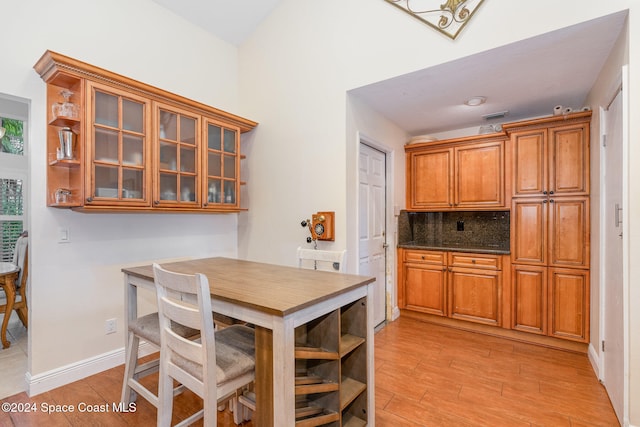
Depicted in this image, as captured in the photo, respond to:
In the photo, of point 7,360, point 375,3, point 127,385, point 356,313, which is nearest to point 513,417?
point 356,313

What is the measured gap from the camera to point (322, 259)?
225cm

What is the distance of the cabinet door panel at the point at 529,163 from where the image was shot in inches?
119

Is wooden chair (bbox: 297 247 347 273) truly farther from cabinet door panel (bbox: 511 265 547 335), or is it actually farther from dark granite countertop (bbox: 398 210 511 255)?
cabinet door panel (bbox: 511 265 547 335)

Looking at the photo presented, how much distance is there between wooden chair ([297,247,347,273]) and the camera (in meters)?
2.15

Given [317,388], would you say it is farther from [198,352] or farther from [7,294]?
[7,294]

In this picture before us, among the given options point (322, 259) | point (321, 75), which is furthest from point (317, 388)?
point (321, 75)

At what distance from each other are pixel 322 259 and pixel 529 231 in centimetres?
226

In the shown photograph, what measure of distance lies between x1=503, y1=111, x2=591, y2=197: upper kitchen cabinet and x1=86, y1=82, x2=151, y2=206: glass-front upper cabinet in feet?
11.3

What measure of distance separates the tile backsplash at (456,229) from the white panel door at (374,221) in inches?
18.5

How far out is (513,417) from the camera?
193 centimetres

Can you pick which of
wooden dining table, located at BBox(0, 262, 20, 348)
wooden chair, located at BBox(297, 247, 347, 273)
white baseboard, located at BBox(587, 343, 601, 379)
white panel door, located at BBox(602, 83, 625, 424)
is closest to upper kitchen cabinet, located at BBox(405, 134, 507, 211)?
white panel door, located at BBox(602, 83, 625, 424)

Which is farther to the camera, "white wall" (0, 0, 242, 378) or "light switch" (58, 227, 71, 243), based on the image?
"light switch" (58, 227, 71, 243)

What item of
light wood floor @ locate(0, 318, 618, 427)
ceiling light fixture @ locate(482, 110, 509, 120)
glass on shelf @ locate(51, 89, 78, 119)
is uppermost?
ceiling light fixture @ locate(482, 110, 509, 120)

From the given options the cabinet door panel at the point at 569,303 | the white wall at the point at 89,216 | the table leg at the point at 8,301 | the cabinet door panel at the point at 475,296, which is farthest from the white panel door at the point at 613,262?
the table leg at the point at 8,301
